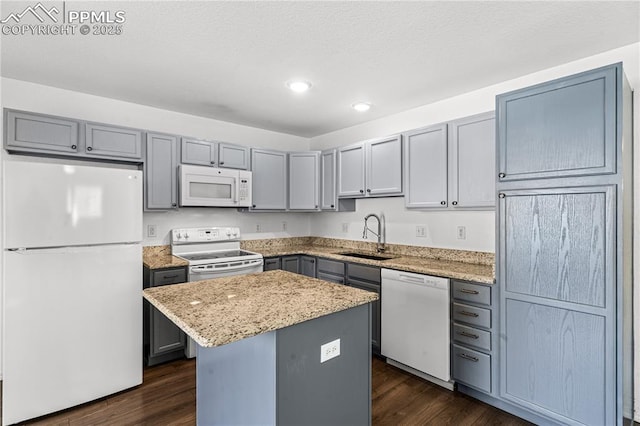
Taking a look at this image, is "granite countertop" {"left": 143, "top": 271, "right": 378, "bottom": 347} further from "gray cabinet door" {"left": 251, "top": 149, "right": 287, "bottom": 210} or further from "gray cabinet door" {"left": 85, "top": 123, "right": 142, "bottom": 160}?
"gray cabinet door" {"left": 251, "top": 149, "right": 287, "bottom": 210}

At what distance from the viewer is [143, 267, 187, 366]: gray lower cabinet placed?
289 centimetres

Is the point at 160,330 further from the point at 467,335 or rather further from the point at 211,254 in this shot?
the point at 467,335

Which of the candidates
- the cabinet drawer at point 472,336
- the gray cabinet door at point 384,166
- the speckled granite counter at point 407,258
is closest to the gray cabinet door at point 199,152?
the speckled granite counter at point 407,258

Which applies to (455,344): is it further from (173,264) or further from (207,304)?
(173,264)

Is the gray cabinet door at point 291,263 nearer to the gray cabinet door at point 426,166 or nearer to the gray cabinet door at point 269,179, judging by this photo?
the gray cabinet door at point 269,179

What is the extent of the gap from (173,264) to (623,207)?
3.29m

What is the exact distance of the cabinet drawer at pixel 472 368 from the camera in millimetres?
2322

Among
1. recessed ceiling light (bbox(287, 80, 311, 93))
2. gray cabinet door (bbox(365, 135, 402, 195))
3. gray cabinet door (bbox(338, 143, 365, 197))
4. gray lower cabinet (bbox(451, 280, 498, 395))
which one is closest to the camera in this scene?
gray lower cabinet (bbox(451, 280, 498, 395))

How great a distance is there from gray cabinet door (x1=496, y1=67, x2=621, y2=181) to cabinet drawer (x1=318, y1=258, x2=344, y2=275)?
1786 mm

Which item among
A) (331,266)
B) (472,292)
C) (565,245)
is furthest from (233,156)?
(565,245)

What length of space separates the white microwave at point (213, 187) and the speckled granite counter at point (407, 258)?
2.07ft

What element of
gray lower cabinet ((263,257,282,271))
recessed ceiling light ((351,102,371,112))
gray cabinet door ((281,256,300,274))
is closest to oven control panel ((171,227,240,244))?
gray lower cabinet ((263,257,282,271))

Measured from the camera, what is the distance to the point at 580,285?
1903 millimetres

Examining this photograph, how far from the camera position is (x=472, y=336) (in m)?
2.40
